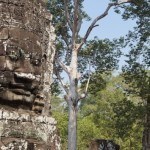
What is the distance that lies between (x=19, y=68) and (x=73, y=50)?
15435mm

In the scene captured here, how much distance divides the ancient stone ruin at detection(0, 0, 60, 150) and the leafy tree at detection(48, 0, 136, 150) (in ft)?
45.2

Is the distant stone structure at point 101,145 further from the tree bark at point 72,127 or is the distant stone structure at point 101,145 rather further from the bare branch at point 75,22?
the bare branch at point 75,22

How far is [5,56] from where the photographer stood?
2.26 meters

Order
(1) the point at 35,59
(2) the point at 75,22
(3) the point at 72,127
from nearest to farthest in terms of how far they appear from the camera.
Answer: (1) the point at 35,59 → (3) the point at 72,127 → (2) the point at 75,22

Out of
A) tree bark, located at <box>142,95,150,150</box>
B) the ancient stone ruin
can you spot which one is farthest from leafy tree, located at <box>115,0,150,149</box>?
the ancient stone ruin

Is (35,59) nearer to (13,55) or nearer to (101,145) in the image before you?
(13,55)

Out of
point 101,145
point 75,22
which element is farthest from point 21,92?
point 75,22

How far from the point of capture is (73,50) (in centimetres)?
1769

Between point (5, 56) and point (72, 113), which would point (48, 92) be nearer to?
point (5, 56)

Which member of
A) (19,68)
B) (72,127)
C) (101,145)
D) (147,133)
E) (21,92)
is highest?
(72,127)

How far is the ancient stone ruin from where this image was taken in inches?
87.0

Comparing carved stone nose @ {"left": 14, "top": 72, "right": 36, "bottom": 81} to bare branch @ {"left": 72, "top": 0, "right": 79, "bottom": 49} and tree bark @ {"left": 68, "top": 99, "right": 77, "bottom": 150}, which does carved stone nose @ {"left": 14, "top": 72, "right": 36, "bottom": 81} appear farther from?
bare branch @ {"left": 72, "top": 0, "right": 79, "bottom": 49}

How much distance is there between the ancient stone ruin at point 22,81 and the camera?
2.21 metres

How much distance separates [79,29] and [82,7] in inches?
58.9
